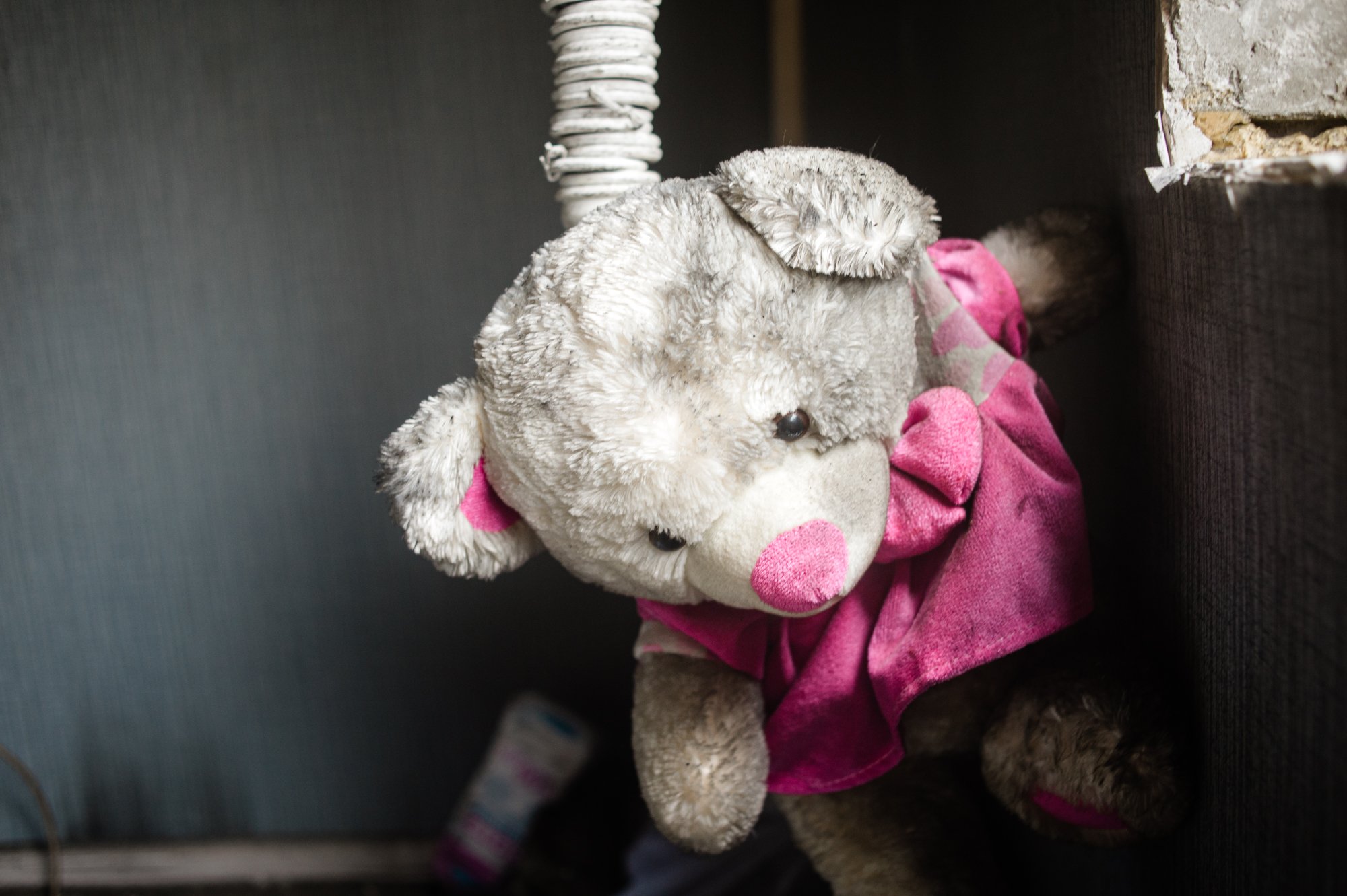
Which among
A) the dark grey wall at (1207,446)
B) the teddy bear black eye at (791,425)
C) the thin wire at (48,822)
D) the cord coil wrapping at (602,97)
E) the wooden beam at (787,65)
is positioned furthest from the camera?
the thin wire at (48,822)

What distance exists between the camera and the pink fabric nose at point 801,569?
435mm

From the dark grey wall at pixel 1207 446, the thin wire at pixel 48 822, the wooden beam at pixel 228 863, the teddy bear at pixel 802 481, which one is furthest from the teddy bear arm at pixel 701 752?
the thin wire at pixel 48 822

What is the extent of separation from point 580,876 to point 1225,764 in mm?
806

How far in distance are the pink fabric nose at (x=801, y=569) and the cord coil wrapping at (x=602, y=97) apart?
26cm

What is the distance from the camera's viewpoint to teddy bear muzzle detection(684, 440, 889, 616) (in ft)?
1.44

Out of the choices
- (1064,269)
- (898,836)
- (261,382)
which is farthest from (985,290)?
(261,382)

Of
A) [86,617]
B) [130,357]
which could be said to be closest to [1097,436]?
[130,357]

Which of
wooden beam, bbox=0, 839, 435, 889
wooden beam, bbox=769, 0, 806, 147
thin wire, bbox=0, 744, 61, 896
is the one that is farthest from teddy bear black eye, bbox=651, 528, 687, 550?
thin wire, bbox=0, 744, 61, 896

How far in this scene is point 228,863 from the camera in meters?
1.20

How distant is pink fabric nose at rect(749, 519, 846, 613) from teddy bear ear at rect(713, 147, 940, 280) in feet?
0.43

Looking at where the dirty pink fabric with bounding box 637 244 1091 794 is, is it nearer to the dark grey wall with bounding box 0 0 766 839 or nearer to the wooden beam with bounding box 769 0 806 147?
the wooden beam with bounding box 769 0 806 147

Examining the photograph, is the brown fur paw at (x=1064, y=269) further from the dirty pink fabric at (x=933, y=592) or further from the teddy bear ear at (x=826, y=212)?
the teddy bear ear at (x=826, y=212)

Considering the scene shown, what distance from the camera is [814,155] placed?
18.8 inches

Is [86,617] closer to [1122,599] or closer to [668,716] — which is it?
[668,716]
